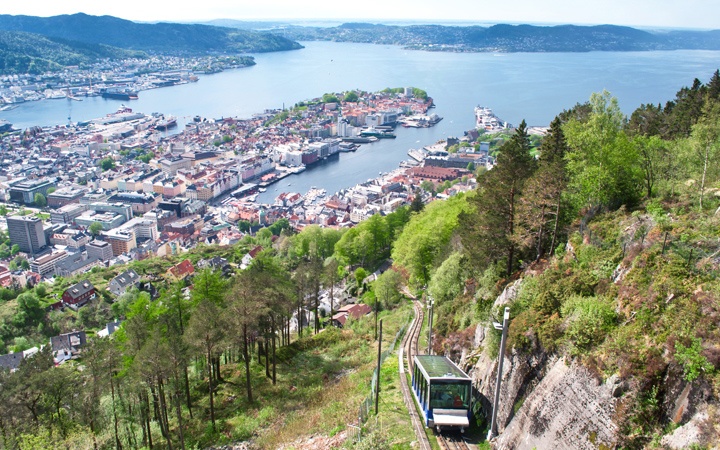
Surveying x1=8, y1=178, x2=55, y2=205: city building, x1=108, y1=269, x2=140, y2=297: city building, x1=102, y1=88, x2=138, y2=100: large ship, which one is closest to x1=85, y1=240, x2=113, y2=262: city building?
x1=108, y1=269, x2=140, y2=297: city building

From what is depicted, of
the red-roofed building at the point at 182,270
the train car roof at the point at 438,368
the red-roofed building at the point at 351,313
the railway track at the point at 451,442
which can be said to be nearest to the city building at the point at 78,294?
the red-roofed building at the point at 182,270

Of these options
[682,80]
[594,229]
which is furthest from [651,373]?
[682,80]

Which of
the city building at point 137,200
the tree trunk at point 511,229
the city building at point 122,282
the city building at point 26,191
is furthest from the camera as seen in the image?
the city building at point 26,191

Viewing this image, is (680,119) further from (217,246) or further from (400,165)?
(400,165)

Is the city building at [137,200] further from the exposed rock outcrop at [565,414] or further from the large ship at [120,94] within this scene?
the large ship at [120,94]

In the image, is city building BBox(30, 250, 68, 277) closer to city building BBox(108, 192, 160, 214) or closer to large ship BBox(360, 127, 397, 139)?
city building BBox(108, 192, 160, 214)

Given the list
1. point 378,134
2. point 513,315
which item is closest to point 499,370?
point 513,315
